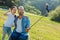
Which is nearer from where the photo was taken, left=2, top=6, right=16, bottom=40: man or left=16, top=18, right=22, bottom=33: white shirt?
left=16, top=18, right=22, bottom=33: white shirt

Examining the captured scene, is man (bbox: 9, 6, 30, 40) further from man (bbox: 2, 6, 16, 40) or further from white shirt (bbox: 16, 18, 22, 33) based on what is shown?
man (bbox: 2, 6, 16, 40)

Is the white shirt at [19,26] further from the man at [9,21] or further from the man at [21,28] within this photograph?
the man at [9,21]

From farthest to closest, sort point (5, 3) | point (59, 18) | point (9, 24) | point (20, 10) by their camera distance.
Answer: point (5, 3) < point (59, 18) < point (9, 24) < point (20, 10)

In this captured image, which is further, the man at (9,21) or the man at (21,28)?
the man at (9,21)

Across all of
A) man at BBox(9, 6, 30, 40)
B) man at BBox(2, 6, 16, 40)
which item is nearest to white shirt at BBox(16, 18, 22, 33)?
man at BBox(9, 6, 30, 40)

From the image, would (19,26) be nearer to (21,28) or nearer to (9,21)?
(21,28)

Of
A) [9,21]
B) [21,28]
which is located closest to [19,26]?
[21,28]

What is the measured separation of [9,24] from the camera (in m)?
10.6

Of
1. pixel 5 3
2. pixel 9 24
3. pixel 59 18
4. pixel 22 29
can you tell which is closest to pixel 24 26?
pixel 22 29

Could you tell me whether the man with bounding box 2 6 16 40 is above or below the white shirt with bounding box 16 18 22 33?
below

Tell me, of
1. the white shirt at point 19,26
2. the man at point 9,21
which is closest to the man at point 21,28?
the white shirt at point 19,26

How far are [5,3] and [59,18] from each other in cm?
1749

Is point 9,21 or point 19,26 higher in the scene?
point 19,26

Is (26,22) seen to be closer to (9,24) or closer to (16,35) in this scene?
(16,35)
